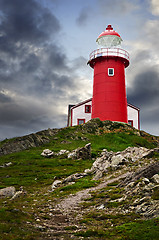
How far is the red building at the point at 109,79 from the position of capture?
51.5 metres

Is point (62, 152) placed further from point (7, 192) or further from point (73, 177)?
point (7, 192)

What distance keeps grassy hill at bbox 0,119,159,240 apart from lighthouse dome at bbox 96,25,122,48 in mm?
17218

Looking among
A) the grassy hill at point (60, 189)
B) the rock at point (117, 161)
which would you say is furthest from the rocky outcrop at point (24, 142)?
the rock at point (117, 161)

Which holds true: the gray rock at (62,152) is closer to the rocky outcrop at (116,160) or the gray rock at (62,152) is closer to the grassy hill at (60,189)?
the grassy hill at (60,189)

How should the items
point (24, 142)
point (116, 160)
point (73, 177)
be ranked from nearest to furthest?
point (73, 177) < point (116, 160) < point (24, 142)

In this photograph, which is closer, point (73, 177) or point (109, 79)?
point (73, 177)

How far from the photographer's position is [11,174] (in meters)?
26.9

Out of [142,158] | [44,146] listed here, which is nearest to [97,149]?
[44,146]

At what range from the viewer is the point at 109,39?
177 feet

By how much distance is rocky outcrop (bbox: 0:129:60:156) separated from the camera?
37438 mm

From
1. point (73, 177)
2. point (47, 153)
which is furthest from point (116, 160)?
point (47, 153)

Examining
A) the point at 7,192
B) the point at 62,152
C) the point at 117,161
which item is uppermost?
the point at 62,152

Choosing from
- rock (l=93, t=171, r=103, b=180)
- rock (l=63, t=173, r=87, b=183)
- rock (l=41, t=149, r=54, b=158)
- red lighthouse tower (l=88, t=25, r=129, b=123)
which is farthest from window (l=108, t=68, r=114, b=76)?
rock (l=93, t=171, r=103, b=180)

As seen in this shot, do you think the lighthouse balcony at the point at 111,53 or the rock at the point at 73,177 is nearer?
the rock at the point at 73,177
